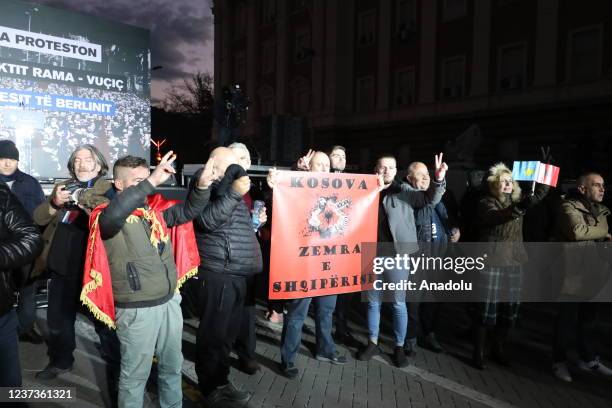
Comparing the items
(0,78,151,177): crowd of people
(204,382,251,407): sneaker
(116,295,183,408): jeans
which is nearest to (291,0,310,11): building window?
(0,78,151,177): crowd of people

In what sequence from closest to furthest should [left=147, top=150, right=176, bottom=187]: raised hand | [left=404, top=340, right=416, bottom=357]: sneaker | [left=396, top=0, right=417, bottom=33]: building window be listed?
1. [left=147, top=150, right=176, bottom=187]: raised hand
2. [left=404, top=340, right=416, bottom=357]: sneaker
3. [left=396, top=0, right=417, bottom=33]: building window

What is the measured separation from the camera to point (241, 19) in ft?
118

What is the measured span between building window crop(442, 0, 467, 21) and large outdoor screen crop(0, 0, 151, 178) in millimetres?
19327

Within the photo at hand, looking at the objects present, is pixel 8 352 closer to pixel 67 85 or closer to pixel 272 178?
pixel 272 178

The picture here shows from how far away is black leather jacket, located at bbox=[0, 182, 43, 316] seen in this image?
2.28 meters

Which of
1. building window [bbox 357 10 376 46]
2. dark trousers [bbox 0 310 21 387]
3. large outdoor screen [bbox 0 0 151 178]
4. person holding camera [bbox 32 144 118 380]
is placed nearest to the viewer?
dark trousers [bbox 0 310 21 387]

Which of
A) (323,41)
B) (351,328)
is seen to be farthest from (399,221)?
(323,41)

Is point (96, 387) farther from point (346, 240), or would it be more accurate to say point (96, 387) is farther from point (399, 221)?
point (399, 221)

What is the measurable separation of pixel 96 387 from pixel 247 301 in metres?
1.35

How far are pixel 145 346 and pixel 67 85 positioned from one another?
435 cm

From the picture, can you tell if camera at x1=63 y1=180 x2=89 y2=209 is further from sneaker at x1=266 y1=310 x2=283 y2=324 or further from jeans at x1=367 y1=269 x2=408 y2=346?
sneaker at x1=266 y1=310 x2=283 y2=324

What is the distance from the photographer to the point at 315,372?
427 cm

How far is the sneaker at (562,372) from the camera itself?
13.9ft

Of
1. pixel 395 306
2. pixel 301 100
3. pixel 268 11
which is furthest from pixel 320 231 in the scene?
pixel 268 11
